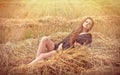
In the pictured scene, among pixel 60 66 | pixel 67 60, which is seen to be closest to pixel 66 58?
pixel 67 60

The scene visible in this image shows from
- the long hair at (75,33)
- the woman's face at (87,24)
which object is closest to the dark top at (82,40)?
the long hair at (75,33)

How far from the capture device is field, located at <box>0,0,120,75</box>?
5.42 m

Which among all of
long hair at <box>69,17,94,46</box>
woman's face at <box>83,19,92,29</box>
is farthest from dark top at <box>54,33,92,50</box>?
woman's face at <box>83,19,92,29</box>

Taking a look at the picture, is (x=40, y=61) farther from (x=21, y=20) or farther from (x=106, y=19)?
(x=106, y=19)

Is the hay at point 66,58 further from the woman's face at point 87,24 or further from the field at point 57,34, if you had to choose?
the woman's face at point 87,24

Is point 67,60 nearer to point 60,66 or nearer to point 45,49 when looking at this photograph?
point 60,66

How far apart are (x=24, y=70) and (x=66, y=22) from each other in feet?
3.60

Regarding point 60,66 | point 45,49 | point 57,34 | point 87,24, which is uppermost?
point 87,24

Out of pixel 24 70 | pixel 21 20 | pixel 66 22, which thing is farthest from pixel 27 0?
pixel 24 70

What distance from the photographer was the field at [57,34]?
17.8ft

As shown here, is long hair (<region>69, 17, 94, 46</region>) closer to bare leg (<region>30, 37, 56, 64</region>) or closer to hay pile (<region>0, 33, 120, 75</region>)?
hay pile (<region>0, 33, 120, 75</region>)

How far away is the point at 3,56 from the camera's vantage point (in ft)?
18.1

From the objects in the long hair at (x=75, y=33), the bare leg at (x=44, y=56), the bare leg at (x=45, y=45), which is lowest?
the bare leg at (x=44, y=56)

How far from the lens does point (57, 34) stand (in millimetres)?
5578
